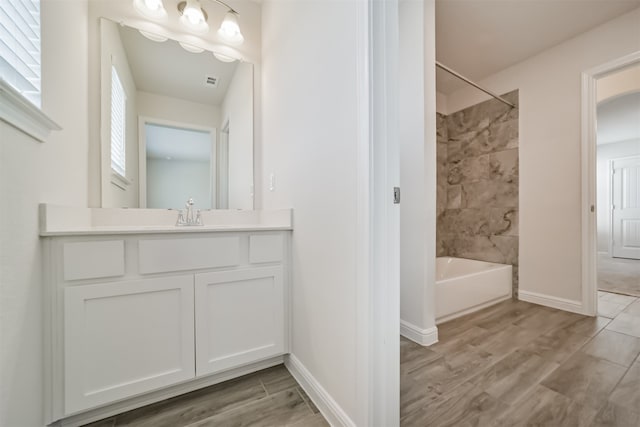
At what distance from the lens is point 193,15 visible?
1.64 m

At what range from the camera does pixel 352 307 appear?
950 mm

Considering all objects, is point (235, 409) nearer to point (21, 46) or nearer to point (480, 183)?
point (21, 46)

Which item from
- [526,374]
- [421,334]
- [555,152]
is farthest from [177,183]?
[555,152]

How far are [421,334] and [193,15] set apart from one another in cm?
260

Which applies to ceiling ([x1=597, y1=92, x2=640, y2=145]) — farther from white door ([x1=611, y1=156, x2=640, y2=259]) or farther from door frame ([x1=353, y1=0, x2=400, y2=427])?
door frame ([x1=353, y1=0, x2=400, y2=427])

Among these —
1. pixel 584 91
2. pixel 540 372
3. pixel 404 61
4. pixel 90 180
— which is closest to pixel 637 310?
pixel 540 372

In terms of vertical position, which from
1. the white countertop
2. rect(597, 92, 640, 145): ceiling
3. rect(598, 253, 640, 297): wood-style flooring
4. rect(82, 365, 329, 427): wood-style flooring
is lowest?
rect(598, 253, 640, 297): wood-style flooring

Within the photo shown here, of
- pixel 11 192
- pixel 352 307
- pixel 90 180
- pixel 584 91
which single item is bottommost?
pixel 352 307

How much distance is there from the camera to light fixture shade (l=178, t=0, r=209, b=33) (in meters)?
1.63

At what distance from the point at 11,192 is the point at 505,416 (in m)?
2.01

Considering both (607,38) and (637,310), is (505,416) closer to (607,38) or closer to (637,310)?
(637,310)

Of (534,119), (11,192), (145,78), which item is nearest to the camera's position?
(11,192)

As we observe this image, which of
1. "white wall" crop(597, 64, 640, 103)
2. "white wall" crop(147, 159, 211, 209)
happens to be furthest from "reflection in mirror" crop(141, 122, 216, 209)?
"white wall" crop(597, 64, 640, 103)

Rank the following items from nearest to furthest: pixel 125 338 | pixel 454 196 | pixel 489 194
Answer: pixel 125 338, pixel 489 194, pixel 454 196
